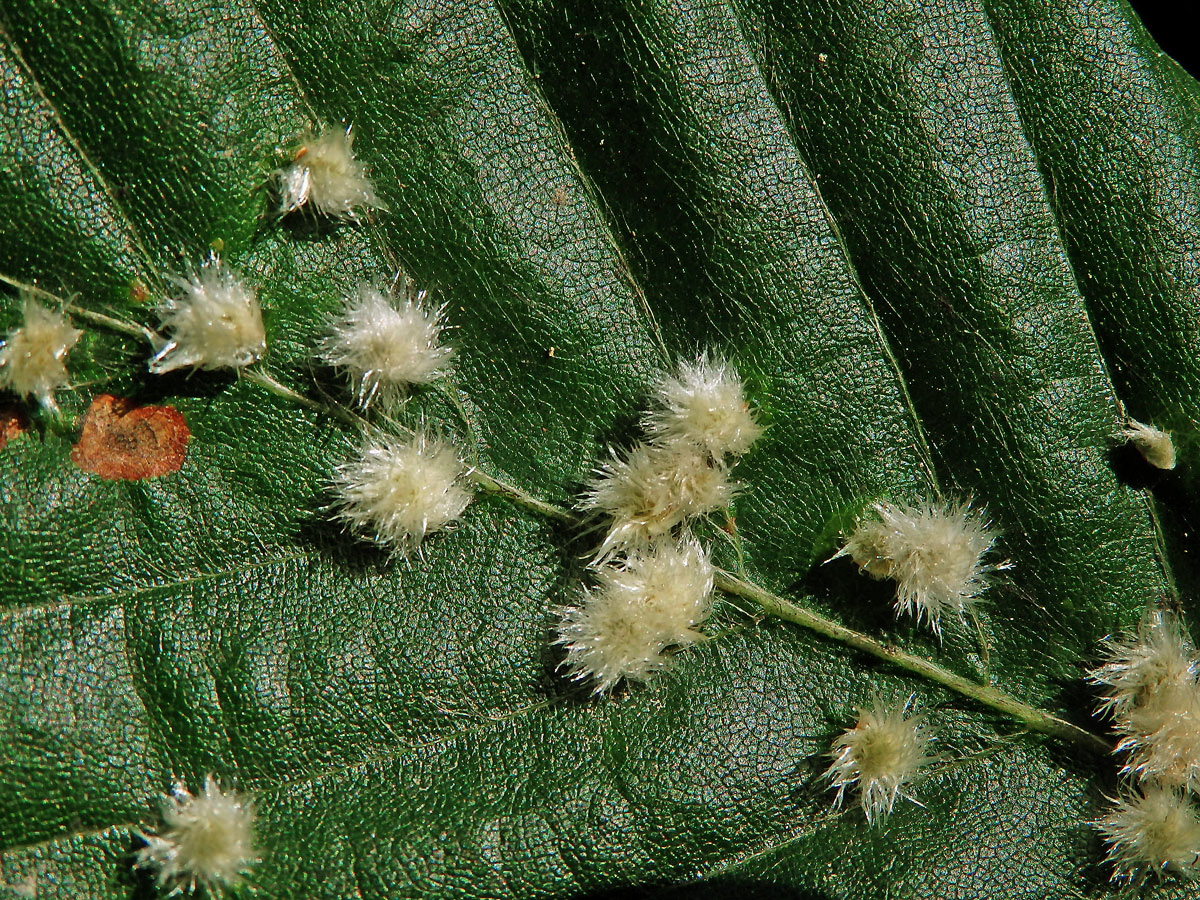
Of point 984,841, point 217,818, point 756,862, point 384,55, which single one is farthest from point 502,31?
point 984,841

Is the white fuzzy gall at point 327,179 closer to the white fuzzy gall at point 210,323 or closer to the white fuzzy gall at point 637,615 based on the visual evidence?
the white fuzzy gall at point 210,323

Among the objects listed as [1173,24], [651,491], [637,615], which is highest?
[1173,24]

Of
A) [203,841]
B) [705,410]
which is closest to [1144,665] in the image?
[705,410]

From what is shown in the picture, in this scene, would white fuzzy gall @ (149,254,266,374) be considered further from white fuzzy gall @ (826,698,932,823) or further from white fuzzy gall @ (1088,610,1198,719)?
white fuzzy gall @ (1088,610,1198,719)

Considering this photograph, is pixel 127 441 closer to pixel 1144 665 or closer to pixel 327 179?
pixel 327 179

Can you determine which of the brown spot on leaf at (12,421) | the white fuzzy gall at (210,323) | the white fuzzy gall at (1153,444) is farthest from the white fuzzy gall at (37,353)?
the white fuzzy gall at (1153,444)

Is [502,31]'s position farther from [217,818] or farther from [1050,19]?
[217,818]

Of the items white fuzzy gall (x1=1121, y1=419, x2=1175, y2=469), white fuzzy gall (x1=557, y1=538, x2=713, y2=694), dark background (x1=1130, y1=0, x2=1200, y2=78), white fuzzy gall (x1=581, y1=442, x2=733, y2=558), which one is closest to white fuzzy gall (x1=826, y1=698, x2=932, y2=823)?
white fuzzy gall (x1=557, y1=538, x2=713, y2=694)
